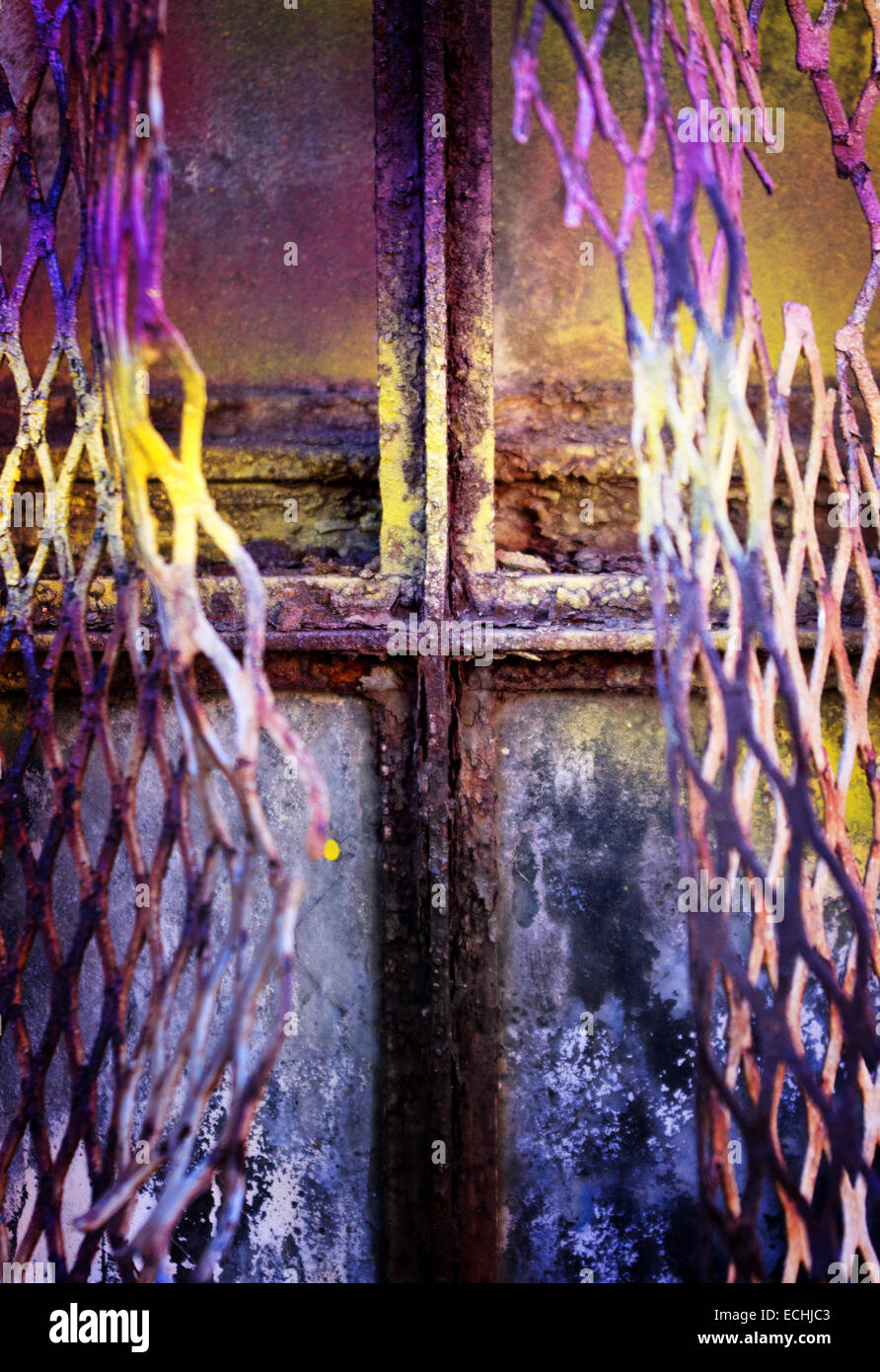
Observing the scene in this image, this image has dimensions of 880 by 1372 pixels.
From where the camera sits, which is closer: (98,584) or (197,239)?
(98,584)

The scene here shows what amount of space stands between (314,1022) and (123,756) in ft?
2.29

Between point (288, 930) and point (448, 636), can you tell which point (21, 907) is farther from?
point (448, 636)

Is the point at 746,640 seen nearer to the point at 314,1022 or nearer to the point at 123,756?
the point at 314,1022

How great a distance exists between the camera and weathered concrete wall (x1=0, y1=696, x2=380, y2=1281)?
1686mm

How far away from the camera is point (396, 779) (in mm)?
1644

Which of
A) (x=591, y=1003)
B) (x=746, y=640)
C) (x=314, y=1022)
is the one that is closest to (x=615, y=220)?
(x=746, y=640)

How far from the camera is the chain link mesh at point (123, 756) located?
4.40 ft

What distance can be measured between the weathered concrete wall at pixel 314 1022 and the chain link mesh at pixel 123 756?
4 centimetres

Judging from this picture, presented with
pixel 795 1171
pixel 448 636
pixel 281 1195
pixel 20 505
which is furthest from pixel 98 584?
pixel 795 1171

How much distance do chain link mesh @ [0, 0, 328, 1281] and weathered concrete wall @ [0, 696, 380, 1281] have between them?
0.13 ft

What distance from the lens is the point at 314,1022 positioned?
5.57 feet

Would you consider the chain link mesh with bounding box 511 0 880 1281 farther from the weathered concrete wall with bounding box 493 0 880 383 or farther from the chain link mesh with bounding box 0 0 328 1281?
the chain link mesh with bounding box 0 0 328 1281

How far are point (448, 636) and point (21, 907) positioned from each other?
113 cm

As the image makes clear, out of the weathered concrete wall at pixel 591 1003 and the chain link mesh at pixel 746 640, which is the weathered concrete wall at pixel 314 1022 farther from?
the chain link mesh at pixel 746 640
